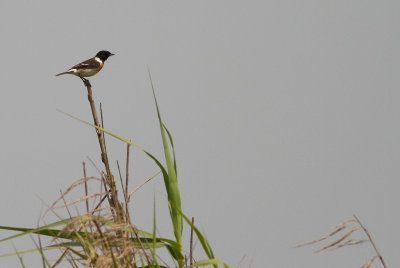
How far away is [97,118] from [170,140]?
1.08 feet

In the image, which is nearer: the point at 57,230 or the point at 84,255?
the point at 57,230

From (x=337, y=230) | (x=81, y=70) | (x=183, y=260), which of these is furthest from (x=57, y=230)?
(x=81, y=70)

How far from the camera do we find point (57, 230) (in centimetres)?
227

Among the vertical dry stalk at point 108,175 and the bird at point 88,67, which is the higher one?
the bird at point 88,67

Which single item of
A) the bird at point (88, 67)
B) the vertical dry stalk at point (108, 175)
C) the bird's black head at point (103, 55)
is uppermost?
the bird's black head at point (103, 55)

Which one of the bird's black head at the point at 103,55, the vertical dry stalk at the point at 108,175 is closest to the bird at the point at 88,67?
the bird's black head at the point at 103,55

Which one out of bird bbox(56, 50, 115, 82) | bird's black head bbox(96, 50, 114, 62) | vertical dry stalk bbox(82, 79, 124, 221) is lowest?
vertical dry stalk bbox(82, 79, 124, 221)

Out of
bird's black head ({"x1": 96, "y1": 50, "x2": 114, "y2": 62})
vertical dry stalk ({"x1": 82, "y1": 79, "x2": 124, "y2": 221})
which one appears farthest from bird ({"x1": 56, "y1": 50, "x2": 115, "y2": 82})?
vertical dry stalk ({"x1": 82, "y1": 79, "x2": 124, "y2": 221})

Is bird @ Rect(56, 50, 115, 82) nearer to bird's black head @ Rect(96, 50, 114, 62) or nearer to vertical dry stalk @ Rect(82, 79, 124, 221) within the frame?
bird's black head @ Rect(96, 50, 114, 62)

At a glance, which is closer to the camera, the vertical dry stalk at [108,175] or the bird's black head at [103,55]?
the vertical dry stalk at [108,175]

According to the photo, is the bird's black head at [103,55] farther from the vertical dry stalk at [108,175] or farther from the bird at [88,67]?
the vertical dry stalk at [108,175]

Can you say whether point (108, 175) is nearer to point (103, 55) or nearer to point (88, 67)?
point (88, 67)

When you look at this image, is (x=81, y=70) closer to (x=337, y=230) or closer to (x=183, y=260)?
(x=183, y=260)

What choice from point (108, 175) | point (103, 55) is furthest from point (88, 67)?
point (108, 175)
